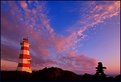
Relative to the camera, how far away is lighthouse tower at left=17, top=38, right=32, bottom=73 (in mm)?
36281

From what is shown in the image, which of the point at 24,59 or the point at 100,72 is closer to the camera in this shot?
the point at 24,59

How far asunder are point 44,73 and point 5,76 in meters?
6.22

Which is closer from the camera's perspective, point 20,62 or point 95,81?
point 20,62

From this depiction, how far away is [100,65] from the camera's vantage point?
3959 centimetres

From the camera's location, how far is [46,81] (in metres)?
41.3

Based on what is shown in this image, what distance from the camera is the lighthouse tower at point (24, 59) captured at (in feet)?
119

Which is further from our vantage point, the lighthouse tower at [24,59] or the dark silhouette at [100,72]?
the dark silhouette at [100,72]

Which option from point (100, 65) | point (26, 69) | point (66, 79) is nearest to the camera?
point (26, 69)

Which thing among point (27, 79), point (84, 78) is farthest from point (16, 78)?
point (84, 78)

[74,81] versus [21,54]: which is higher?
[21,54]

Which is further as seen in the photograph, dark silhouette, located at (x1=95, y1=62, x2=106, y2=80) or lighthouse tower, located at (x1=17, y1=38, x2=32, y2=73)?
dark silhouette, located at (x1=95, y1=62, x2=106, y2=80)

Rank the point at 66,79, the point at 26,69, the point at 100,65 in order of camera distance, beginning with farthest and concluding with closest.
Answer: the point at 66,79, the point at 100,65, the point at 26,69

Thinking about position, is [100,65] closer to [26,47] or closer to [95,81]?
[95,81]

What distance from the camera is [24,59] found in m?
36.6
